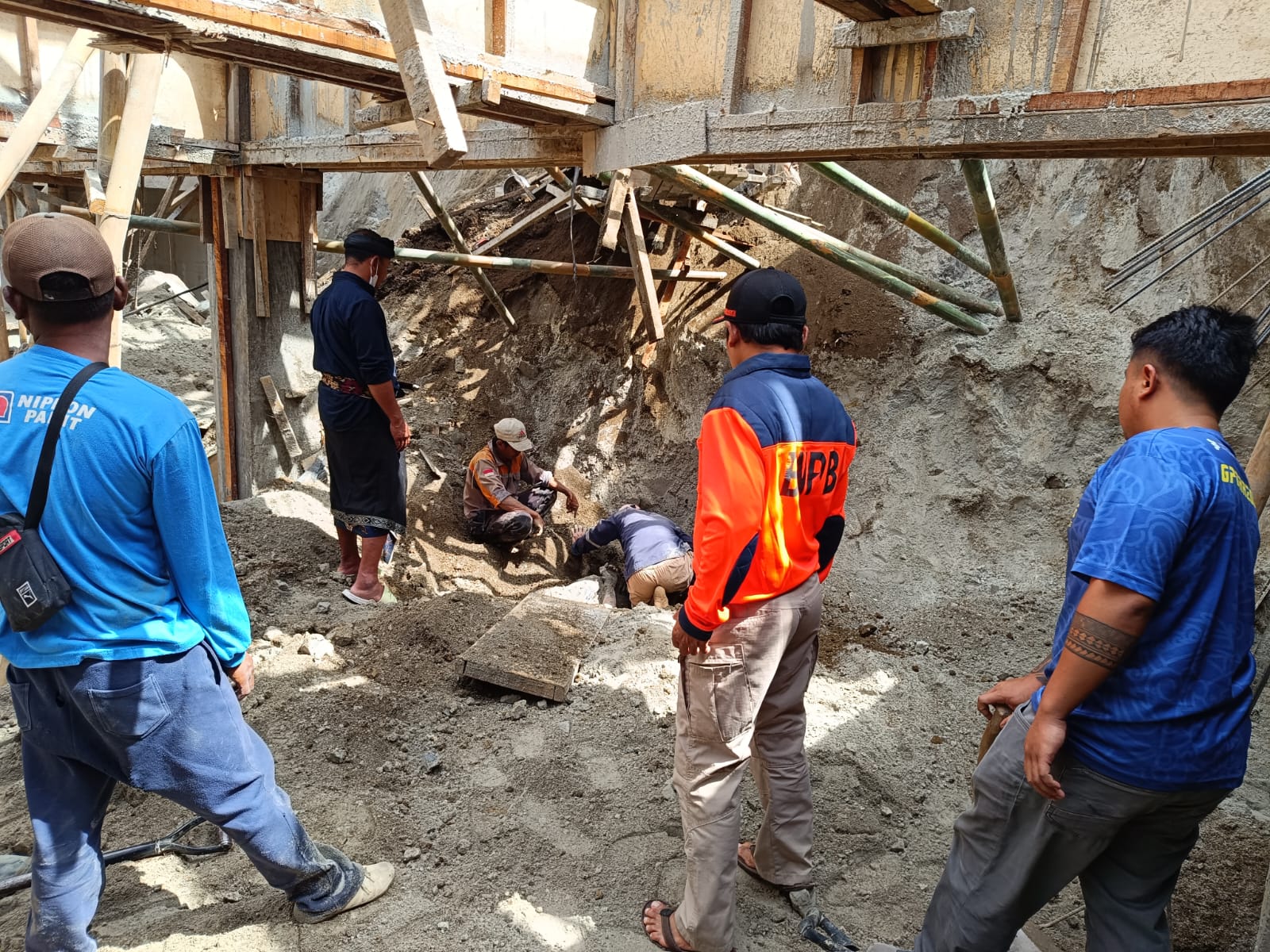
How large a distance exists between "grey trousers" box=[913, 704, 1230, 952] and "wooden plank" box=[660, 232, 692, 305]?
5.68 m

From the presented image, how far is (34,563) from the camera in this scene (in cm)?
189

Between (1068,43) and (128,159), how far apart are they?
3.04m

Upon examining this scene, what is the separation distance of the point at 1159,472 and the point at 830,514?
99 centimetres

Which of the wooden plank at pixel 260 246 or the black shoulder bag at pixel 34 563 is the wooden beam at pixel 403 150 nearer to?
the wooden plank at pixel 260 246

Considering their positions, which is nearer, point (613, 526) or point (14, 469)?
point (14, 469)

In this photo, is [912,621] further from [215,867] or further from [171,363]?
[171,363]

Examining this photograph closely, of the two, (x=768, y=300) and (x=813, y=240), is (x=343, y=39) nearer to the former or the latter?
(x=768, y=300)

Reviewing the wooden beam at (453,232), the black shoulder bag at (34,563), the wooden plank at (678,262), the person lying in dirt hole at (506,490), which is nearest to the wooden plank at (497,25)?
the black shoulder bag at (34,563)

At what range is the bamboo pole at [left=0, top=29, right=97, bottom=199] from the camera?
3.05m

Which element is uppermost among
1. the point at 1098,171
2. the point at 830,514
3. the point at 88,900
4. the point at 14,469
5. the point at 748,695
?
the point at 1098,171

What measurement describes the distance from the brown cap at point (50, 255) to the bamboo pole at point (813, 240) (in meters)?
2.84

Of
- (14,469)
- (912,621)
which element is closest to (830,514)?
(14,469)

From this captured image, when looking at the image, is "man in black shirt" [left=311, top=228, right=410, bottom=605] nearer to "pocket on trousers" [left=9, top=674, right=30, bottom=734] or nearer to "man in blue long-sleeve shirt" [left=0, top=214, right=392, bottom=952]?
"man in blue long-sleeve shirt" [left=0, top=214, right=392, bottom=952]

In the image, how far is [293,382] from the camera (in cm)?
663
